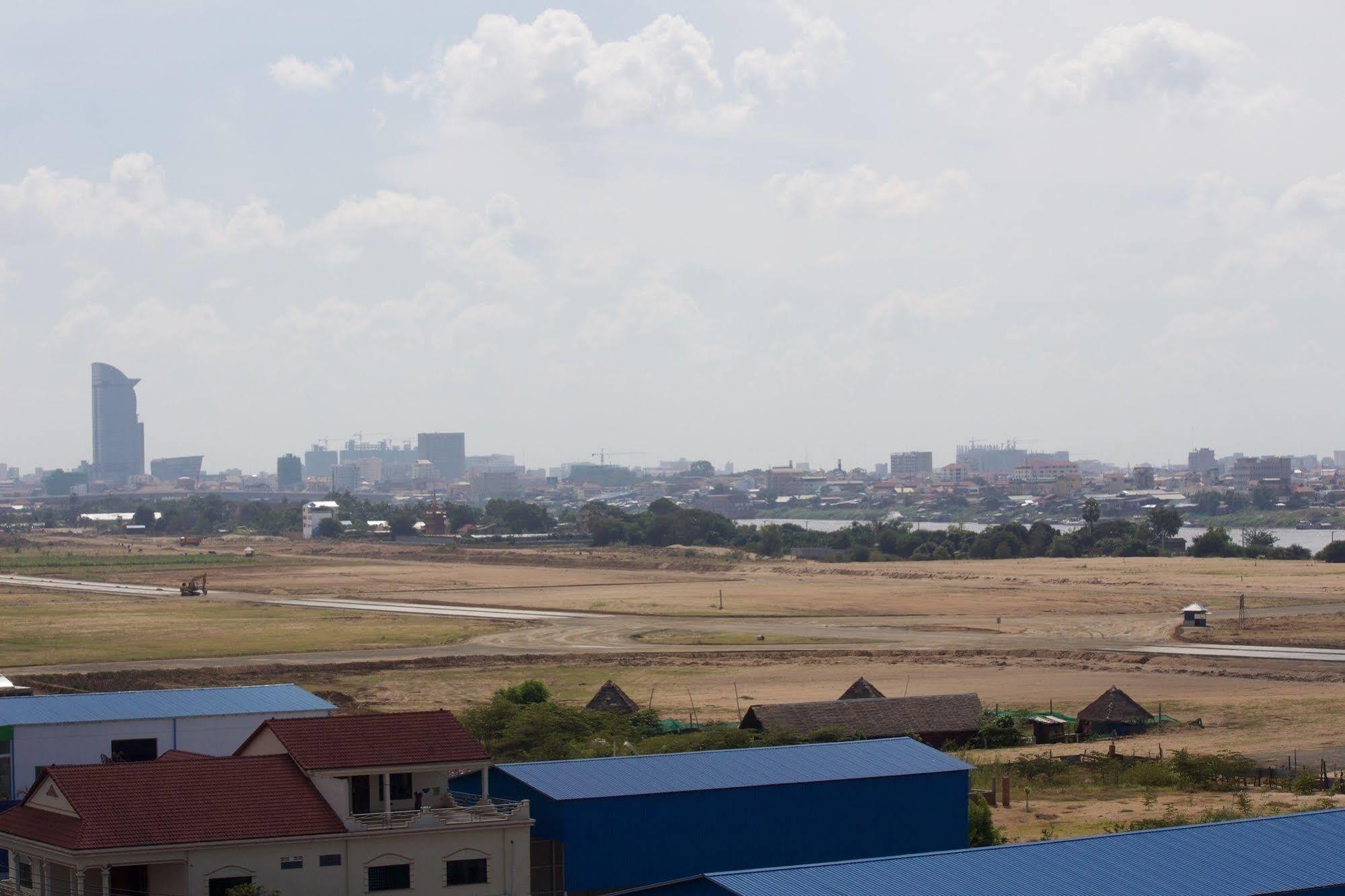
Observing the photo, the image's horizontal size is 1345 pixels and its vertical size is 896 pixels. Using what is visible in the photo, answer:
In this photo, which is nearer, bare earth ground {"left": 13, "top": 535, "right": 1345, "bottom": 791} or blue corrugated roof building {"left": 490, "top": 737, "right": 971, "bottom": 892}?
blue corrugated roof building {"left": 490, "top": 737, "right": 971, "bottom": 892}

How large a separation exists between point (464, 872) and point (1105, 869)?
35.3 ft

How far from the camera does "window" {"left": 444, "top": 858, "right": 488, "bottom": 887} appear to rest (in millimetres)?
27312

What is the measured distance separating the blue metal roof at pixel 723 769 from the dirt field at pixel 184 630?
171 feet

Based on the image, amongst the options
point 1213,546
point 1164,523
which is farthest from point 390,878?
point 1164,523

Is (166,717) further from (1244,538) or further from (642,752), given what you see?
(1244,538)

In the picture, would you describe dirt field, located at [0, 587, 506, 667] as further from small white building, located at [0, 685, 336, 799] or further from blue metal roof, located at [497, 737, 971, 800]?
blue metal roof, located at [497, 737, 971, 800]

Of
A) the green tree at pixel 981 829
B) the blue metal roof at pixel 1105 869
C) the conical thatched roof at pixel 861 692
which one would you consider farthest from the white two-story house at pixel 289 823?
the conical thatched roof at pixel 861 692

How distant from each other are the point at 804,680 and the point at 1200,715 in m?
17.5

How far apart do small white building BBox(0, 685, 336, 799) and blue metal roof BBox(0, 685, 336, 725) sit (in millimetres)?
17

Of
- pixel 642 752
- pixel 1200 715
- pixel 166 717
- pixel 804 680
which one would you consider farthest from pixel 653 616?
pixel 166 717

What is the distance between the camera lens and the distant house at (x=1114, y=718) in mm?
55000

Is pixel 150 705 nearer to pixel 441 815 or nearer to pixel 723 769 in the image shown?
pixel 441 815

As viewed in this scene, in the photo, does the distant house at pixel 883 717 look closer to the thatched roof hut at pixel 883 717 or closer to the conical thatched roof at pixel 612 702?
the thatched roof hut at pixel 883 717

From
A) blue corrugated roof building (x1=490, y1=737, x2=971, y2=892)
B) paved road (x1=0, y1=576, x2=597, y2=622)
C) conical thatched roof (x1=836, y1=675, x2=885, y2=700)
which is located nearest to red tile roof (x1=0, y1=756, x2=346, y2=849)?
blue corrugated roof building (x1=490, y1=737, x2=971, y2=892)
